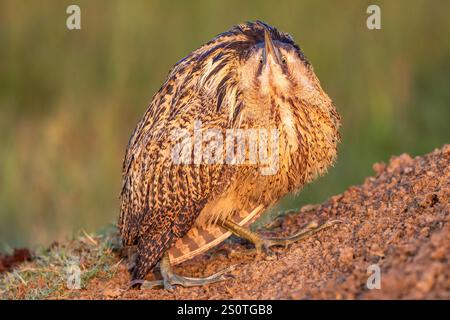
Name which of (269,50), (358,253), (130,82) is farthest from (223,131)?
(130,82)

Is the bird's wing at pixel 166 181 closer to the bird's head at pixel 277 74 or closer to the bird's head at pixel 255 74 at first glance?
the bird's head at pixel 255 74

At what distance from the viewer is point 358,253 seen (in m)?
5.51

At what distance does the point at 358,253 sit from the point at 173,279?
1251mm

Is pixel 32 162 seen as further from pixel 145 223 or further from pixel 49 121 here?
pixel 145 223

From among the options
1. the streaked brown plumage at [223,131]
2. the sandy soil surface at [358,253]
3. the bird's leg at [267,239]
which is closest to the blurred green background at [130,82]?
the sandy soil surface at [358,253]

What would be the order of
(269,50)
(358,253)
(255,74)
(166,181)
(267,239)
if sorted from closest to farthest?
(358,253) → (269,50) → (255,74) → (166,181) → (267,239)

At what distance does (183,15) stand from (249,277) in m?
6.24

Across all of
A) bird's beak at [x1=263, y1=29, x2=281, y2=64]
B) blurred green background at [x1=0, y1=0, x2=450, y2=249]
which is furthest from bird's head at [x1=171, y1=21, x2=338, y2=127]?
blurred green background at [x1=0, y1=0, x2=450, y2=249]

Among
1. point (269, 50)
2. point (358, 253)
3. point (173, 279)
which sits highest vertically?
point (269, 50)

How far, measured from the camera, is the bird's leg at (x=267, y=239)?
638 centimetres

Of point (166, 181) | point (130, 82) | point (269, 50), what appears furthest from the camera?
point (130, 82)

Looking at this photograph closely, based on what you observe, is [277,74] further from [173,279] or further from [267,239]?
[173,279]

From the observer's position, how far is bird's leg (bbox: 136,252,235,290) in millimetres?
5992

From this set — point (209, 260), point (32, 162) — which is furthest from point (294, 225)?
point (32, 162)
